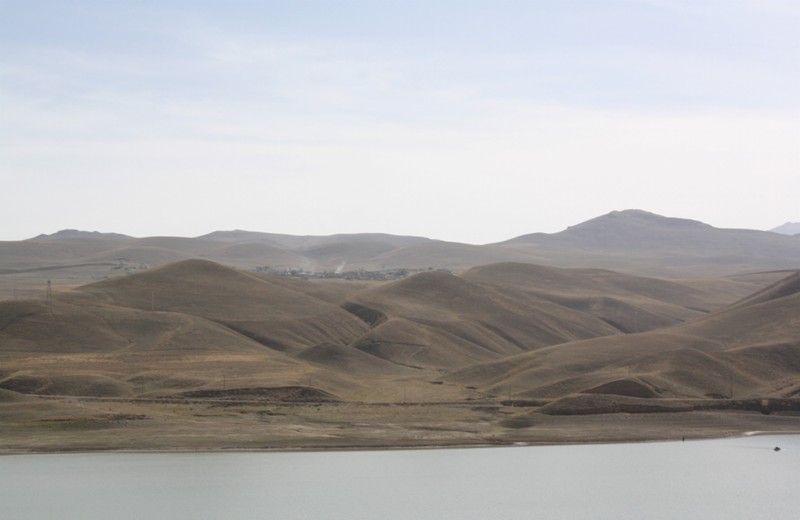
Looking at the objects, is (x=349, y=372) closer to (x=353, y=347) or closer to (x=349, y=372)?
(x=349, y=372)

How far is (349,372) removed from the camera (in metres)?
140

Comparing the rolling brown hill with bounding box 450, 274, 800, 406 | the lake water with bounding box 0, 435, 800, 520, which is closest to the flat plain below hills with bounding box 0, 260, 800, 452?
the rolling brown hill with bounding box 450, 274, 800, 406

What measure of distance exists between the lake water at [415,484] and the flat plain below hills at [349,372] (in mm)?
6002

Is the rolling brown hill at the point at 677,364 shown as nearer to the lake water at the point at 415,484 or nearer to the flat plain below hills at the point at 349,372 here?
the flat plain below hills at the point at 349,372

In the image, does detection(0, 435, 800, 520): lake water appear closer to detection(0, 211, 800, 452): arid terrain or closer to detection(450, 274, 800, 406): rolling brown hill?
detection(0, 211, 800, 452): arid terrain

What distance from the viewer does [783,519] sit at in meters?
64.1

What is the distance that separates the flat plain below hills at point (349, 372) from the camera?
9438 cm

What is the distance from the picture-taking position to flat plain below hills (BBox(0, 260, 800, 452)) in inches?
3716

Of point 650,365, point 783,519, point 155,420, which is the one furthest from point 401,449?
point 650,365

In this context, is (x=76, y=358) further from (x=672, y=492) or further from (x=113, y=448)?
(x=672, y=492)

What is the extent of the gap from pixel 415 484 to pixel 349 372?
6698 cm

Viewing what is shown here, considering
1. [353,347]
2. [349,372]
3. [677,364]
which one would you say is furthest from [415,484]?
[353,347]

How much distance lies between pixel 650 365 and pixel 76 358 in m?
63.7

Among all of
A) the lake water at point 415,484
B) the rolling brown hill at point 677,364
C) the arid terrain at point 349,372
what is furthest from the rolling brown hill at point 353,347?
the lake water at point 415,484
